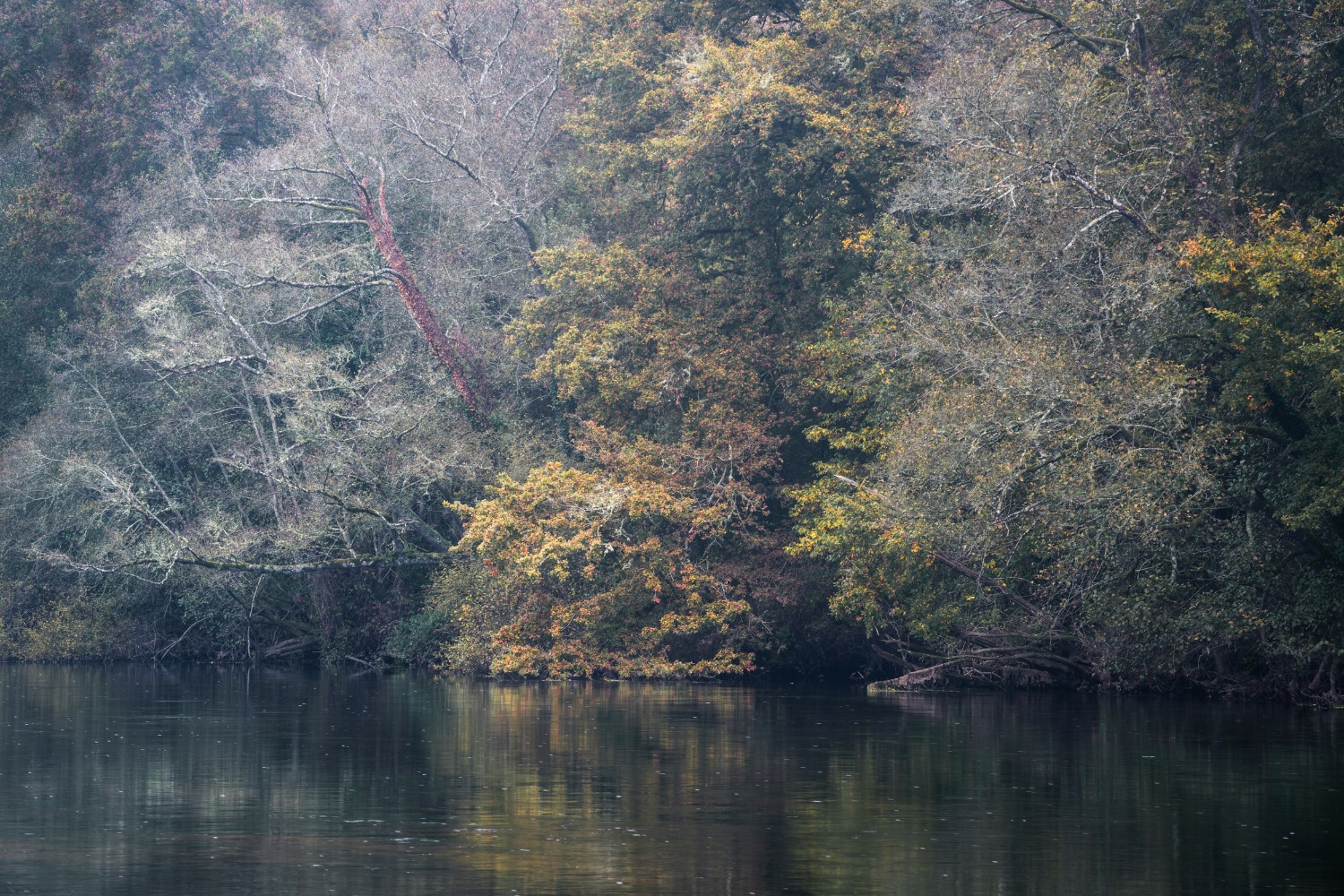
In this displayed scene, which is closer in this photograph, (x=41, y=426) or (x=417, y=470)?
(x=417, y=470)

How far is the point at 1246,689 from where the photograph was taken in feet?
84.0

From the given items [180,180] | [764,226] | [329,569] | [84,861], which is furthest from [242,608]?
[84,861]

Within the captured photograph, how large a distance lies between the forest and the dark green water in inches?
146

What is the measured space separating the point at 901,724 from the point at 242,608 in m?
21.2

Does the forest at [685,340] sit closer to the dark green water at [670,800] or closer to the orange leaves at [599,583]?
the orange leaves at [599,583]

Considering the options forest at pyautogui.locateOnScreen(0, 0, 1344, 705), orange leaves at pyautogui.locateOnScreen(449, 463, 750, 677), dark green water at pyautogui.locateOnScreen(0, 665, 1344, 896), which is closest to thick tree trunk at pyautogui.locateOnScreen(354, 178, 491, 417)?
forest at pyautogui.locateOnScreen(0, 0, 1344, 705)

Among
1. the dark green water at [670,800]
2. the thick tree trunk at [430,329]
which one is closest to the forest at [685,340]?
the thick tree trunk at [430,329]

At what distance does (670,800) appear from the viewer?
45.5 ft

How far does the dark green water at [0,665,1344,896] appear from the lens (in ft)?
34.3

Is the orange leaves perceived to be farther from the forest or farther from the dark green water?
the dark green water

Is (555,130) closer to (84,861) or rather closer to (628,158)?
(628,158)

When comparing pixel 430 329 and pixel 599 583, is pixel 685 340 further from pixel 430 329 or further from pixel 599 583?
pixel 430 329

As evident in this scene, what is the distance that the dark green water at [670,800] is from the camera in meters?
10.5

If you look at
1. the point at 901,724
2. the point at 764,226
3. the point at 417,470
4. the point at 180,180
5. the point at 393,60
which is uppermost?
the point at 393,60
